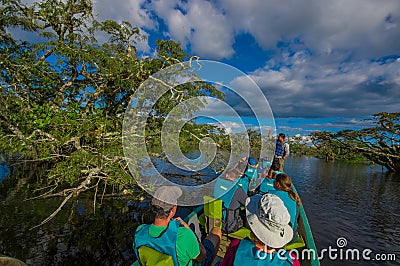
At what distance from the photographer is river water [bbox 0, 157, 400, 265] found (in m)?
5.96

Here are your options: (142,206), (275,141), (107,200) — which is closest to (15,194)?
(107,200)

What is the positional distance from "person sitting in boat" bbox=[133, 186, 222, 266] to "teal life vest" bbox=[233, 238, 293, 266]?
0.66 meters

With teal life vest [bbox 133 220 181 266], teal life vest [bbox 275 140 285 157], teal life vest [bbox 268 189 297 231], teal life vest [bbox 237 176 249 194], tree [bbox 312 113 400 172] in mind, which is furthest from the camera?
tree [bbox 312 113 400 172]

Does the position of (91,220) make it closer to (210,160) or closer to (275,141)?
(210,160)

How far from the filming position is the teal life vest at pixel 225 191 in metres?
4.66

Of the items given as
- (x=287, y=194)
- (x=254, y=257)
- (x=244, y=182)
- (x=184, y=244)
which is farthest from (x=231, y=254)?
(x=244, y=182)

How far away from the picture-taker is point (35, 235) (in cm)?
658

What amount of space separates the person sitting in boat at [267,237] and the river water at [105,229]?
479 centimetres

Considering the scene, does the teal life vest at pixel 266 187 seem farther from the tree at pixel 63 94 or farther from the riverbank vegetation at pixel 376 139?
the riverbank vegetation at pixel 376 139

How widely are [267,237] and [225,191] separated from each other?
2.73 metres

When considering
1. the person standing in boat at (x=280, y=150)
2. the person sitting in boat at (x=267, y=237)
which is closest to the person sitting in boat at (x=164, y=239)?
the person sitting in boat at (x=267, y=237)

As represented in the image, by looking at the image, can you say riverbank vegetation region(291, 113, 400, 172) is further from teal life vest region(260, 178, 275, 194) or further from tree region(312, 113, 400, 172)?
teal life vest region(260, 178, 275, 194)

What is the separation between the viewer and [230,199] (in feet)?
15.2

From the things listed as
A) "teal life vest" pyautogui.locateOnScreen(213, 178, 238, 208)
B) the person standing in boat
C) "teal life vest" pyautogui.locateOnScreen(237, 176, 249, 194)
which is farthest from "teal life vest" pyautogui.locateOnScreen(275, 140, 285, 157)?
"teal life vest" pyautogui.locateOnScreen(213, 178, 238, 208)
